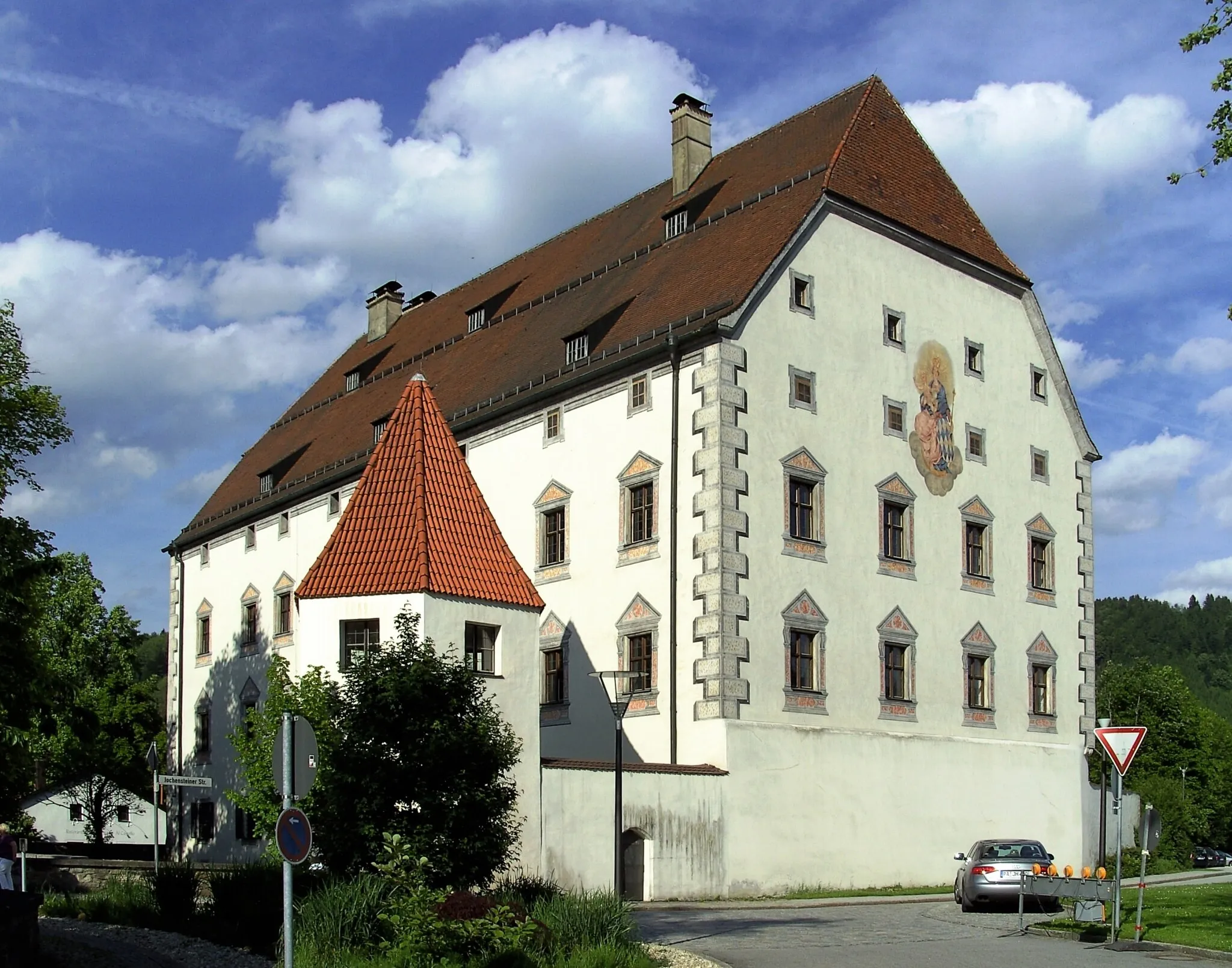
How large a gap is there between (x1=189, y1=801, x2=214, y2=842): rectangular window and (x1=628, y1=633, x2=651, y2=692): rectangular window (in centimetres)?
1838

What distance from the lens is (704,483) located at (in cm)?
3116

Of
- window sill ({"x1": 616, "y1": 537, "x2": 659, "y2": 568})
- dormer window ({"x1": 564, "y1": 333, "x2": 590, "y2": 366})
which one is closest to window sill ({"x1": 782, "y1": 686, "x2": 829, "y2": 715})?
window sill ({"x1": 616, "y1": 537, "x2": 659, "y2": 568})

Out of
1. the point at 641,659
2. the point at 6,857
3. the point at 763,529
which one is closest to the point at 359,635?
the point at 6,857

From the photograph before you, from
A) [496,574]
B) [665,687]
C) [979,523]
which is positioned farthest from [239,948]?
[979,523]

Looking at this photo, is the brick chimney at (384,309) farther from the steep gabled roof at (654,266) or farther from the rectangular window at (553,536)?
the rectangular window at (553,536)

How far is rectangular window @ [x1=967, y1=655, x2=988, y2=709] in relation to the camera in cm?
3597

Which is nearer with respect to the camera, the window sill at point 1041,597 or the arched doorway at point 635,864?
the arched doorway at point 635,864

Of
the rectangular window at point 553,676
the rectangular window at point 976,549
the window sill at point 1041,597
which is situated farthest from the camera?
the window sill at point 1041,597

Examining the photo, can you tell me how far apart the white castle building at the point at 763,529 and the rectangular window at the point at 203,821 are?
191cm

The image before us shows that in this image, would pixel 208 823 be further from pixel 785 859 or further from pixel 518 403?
pixel 785 859

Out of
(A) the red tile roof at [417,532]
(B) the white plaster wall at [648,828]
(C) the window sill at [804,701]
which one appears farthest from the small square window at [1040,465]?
(A) the red tile roof at [417,532]

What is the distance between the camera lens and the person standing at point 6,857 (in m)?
19.5

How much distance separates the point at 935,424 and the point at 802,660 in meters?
7.34

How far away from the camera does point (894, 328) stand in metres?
35.6
